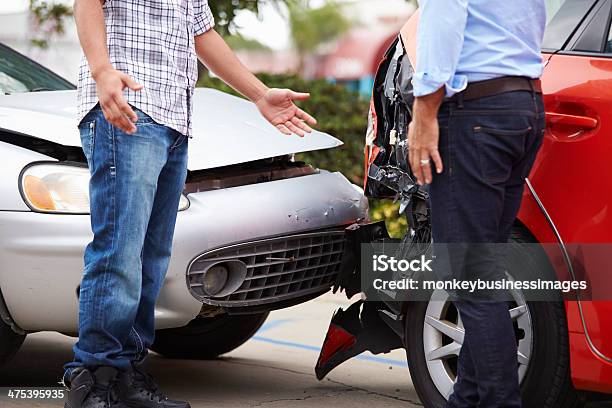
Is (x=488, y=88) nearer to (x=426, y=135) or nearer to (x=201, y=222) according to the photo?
(x=426, y=135)

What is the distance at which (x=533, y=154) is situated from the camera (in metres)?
3.03

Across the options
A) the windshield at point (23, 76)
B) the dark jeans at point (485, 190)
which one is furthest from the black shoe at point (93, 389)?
the windshield at point (23, 76)

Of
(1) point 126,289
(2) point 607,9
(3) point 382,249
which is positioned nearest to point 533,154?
(2) point 607,9

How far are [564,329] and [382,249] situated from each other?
2.48 ft

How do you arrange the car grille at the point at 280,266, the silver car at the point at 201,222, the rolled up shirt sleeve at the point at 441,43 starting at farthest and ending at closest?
the car grille at the point at 280,266 → the silver car at the point at 201,222 → the rolled up shirt sleeve at the point at 441,43

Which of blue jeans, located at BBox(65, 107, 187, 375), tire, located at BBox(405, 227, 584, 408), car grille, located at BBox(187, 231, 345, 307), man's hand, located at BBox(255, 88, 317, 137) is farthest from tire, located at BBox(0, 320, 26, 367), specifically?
tire, located at BBox(405, 227, 584, 408)

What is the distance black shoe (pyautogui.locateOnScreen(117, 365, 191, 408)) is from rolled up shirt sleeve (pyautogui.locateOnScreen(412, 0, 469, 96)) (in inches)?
56.1

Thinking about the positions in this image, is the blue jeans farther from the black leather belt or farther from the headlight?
the black leather belt

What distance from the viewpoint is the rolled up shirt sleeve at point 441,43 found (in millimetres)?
2812

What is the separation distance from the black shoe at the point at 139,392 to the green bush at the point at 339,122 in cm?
470

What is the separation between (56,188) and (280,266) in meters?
0.84

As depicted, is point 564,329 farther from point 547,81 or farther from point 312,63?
point 312,63

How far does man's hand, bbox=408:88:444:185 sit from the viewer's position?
2875 millimetres

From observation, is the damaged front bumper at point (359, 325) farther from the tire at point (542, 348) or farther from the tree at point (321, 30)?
the tree at point (321, 30)
